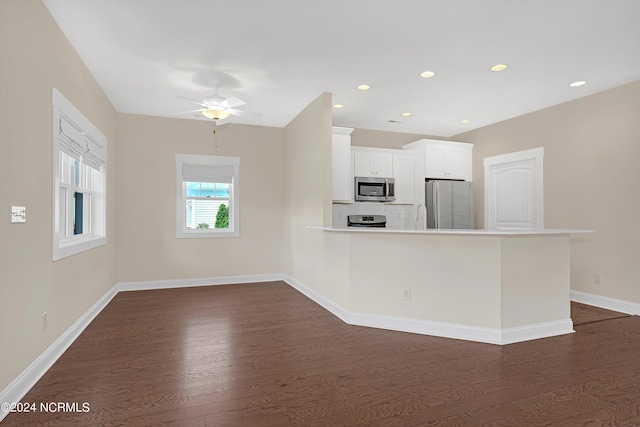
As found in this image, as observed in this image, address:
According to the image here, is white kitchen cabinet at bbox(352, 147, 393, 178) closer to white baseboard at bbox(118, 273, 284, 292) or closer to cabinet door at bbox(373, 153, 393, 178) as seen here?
cabinet door at bbox(373, 153, 393, 178)

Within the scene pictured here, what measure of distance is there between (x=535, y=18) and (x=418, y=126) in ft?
11.5

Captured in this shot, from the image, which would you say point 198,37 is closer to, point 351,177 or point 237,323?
point 237,323

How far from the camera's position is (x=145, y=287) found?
5.70 metres

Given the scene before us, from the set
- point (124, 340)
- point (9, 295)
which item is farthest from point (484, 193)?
point (9, 295)

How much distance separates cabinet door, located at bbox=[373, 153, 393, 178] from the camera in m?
6.17

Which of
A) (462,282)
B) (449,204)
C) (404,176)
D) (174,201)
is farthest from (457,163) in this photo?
(174,201)

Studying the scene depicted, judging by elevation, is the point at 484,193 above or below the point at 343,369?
above

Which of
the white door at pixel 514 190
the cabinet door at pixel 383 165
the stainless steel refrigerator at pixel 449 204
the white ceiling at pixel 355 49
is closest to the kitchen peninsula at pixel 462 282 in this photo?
the white ceiling at pixel 355 49

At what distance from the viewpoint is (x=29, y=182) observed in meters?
2.51

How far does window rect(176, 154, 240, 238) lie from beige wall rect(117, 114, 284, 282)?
102 millimetres

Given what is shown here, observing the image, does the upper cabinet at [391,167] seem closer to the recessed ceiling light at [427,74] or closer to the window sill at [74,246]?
the recessed ceiling light at [427,74]

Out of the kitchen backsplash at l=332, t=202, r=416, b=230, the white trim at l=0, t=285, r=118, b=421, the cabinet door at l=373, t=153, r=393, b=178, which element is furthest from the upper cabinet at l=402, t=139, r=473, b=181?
the white trim at l=0, t=285, r=118, b=421

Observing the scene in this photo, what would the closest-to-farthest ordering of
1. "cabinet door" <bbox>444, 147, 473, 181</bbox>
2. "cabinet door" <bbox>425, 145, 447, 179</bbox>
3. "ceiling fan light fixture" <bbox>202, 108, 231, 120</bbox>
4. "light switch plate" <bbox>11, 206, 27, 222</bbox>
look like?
"light switch plate" <bbox>11, 206, 27, 222</bbox> → "ceiling fan light fixture" <bbox>202, 108, 231, 120</bbox> → "cabinet door" <bbox>425, 145, 447, 179</bbox> → "cabinet door" <bbox>444, 147, 473, 181</bbox>

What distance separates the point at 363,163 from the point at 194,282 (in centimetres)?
350
